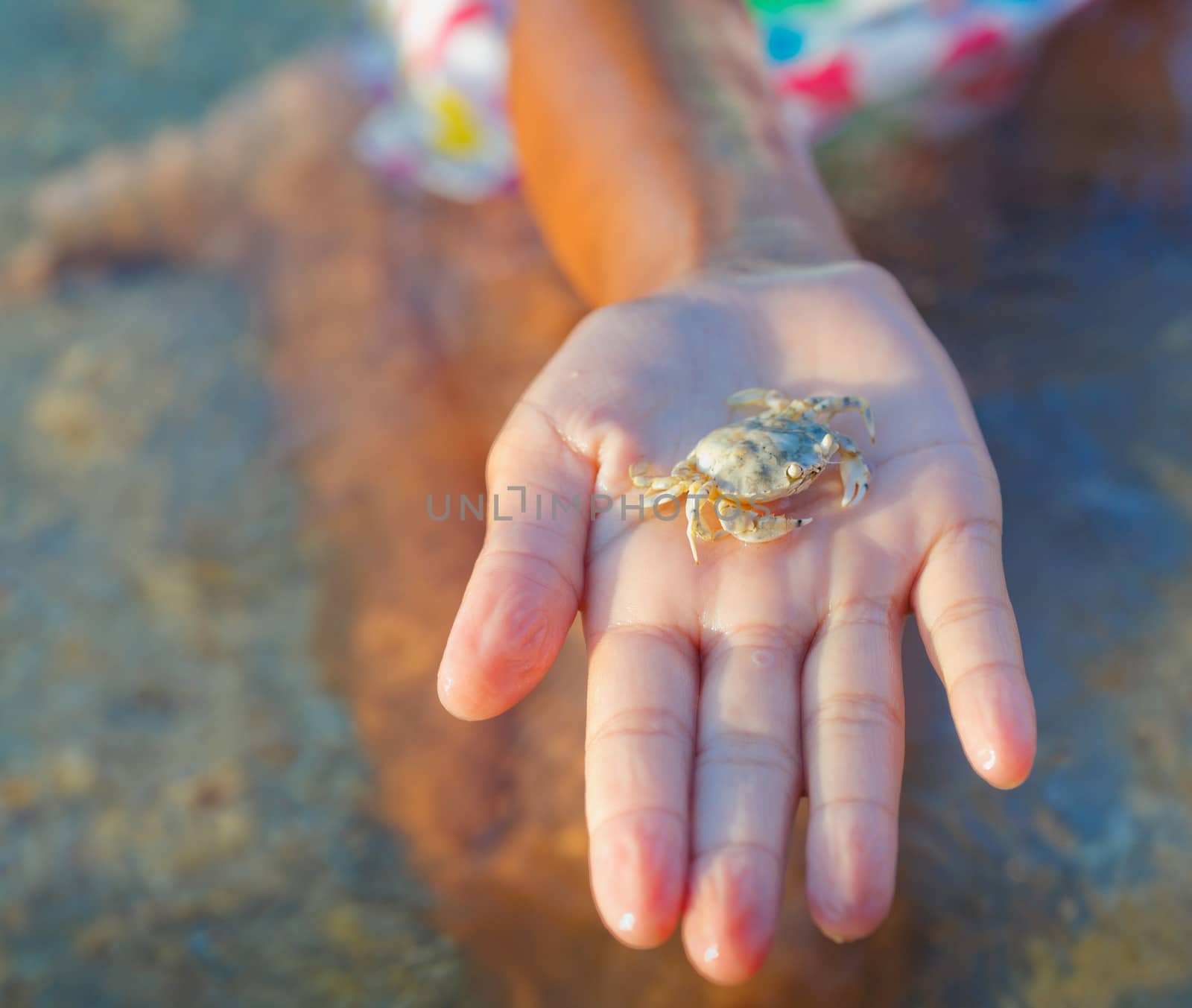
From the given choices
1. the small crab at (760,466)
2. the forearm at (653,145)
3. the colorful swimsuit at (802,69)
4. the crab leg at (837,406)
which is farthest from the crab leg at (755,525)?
the colorful swimsuit at (802,69)

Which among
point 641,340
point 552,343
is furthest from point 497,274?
point 641,340

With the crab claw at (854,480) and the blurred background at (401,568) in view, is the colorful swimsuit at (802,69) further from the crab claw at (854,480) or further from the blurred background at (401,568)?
the crab claw at (854,480)

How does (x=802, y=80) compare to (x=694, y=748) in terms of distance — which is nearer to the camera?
(x=694, y=748)

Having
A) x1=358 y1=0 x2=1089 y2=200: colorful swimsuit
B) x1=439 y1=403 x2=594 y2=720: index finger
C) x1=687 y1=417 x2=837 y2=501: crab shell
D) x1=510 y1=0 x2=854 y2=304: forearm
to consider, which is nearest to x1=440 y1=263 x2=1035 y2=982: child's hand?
x1=439 y1=403 x2=594 y2=720: index finger

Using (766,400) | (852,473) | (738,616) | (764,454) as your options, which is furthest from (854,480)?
(738,616)

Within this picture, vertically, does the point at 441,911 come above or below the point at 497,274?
below

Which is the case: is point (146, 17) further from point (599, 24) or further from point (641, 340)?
point (641, 340)

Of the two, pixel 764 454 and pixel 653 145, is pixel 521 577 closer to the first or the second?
pixel 764 454
